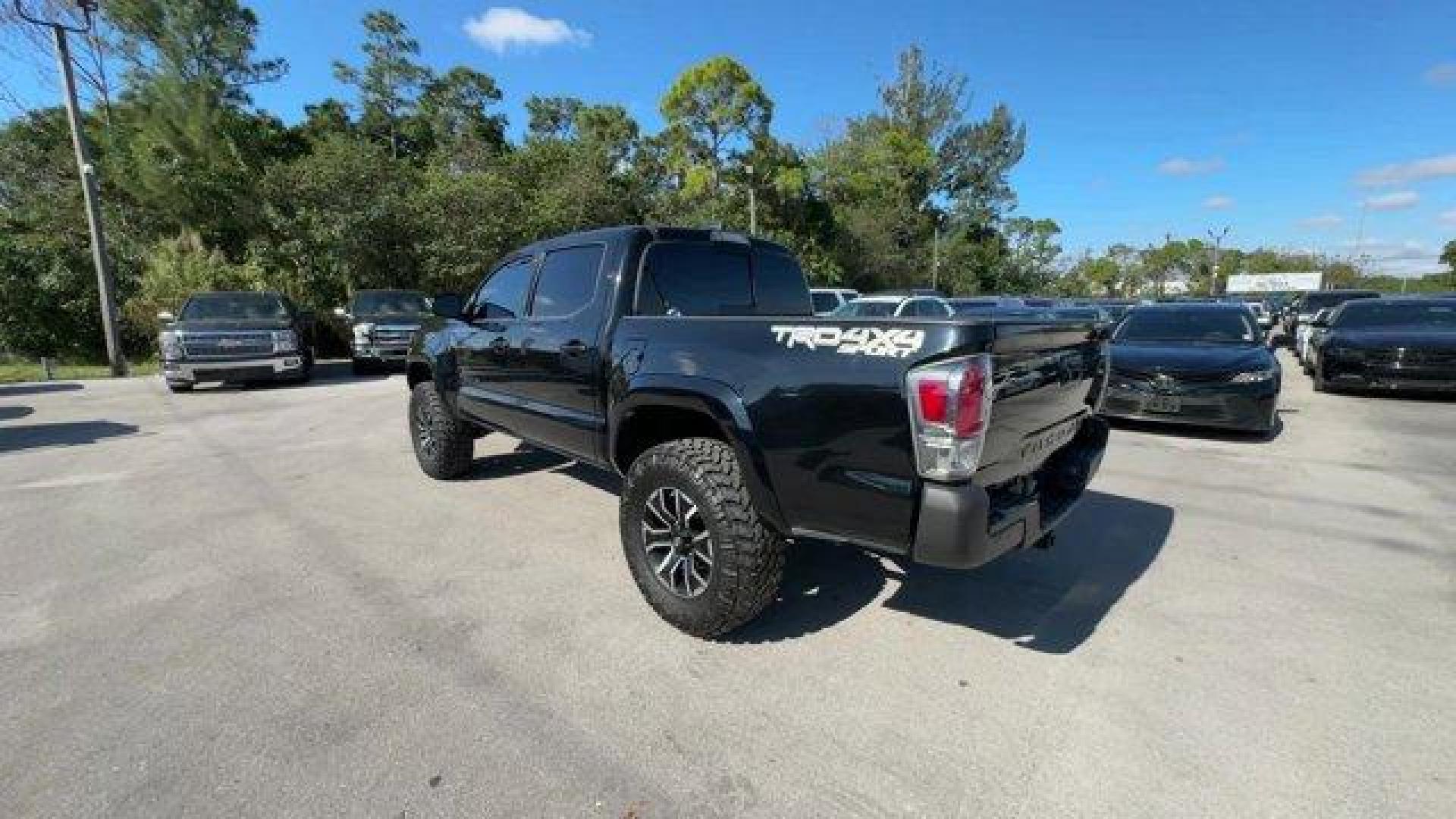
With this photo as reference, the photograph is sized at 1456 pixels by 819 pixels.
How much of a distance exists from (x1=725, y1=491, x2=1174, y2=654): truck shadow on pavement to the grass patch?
17062 millimetres

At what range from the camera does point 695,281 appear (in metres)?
3.96

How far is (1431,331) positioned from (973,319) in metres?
10.9

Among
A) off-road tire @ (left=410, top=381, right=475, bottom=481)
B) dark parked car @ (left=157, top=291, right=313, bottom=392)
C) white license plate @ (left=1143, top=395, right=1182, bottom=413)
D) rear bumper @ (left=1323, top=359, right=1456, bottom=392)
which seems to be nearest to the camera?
off-road tire @ (left=410, top=381, right=475, bottom=481)

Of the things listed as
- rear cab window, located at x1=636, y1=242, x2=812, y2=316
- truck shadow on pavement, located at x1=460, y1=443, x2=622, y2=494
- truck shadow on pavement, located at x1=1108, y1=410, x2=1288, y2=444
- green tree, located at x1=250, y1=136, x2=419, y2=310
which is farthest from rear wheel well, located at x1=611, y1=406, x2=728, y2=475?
green tree, located at x1=250, y1=136, x2=419, y2=310

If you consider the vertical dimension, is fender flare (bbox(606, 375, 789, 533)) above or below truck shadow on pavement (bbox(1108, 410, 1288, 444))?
above

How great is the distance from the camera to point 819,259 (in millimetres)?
36250

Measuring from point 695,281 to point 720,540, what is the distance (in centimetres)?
168

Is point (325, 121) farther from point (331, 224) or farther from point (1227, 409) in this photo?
point (1227, 409)

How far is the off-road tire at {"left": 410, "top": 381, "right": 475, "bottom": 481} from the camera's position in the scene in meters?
5.68

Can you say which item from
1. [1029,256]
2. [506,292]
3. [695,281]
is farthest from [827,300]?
[1029,256]

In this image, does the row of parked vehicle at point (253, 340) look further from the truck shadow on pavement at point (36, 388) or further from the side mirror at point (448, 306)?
the side mirror at point (448, 306)

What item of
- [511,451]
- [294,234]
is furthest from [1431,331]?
[294,234]

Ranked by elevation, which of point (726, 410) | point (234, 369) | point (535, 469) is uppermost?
point (726, 410)

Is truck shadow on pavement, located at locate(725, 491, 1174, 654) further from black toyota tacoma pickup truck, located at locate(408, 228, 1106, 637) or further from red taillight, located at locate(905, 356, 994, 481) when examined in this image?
red taillight, located at locate(905, 356, 994, 481)
